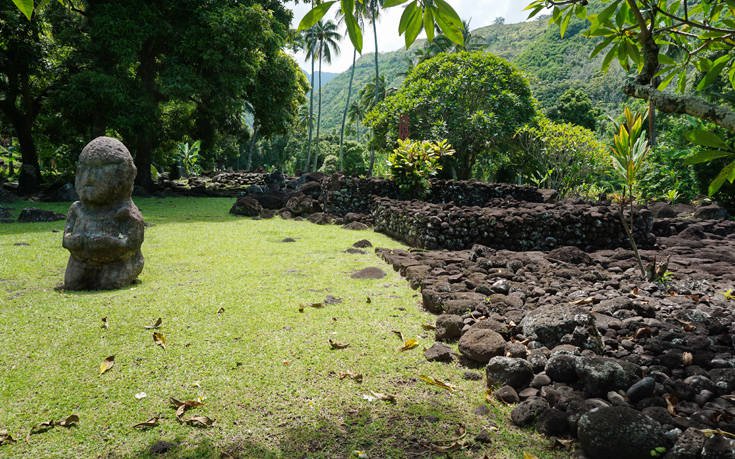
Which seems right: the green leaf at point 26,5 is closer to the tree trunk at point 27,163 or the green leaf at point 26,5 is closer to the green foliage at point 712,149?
the green foliage at point 712,149

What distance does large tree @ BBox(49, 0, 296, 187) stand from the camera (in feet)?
47.6

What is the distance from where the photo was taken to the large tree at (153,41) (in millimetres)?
14508

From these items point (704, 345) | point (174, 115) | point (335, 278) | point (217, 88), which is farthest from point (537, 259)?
point (174, 115)

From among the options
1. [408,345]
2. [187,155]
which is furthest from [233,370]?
[187,155]

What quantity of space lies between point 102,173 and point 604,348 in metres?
5.49

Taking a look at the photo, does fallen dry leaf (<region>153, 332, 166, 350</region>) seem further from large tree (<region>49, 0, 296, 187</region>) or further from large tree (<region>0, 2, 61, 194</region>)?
large tree (<region>0, 2, 61, 194</region>)

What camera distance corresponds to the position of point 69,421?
110 inches

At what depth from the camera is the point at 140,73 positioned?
1784 centimetres

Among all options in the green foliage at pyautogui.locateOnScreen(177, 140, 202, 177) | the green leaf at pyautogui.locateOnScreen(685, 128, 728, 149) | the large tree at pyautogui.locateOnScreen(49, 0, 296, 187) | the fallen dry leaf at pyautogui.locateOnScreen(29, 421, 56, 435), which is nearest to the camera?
the green leaf at pyautogui.locateOnScreen(685, 128, 728, 149)

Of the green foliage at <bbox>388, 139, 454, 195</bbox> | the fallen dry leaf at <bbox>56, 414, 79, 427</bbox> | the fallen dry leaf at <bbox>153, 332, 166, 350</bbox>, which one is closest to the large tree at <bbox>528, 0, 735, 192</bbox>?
the fallen dry leaf at <bbox>56, 414, 79, 427</bbox>

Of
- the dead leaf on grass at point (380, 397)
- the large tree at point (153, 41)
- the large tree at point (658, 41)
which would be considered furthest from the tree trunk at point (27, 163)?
the large tree at point (658, 41)

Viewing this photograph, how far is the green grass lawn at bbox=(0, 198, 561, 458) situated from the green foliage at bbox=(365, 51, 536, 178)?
41.7 feet

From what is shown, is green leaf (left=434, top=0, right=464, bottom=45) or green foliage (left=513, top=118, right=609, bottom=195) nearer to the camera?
green leaf (left=434, top=0, right=464, bottom=45)

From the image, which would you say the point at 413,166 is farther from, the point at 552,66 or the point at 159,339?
the point at 552,66
